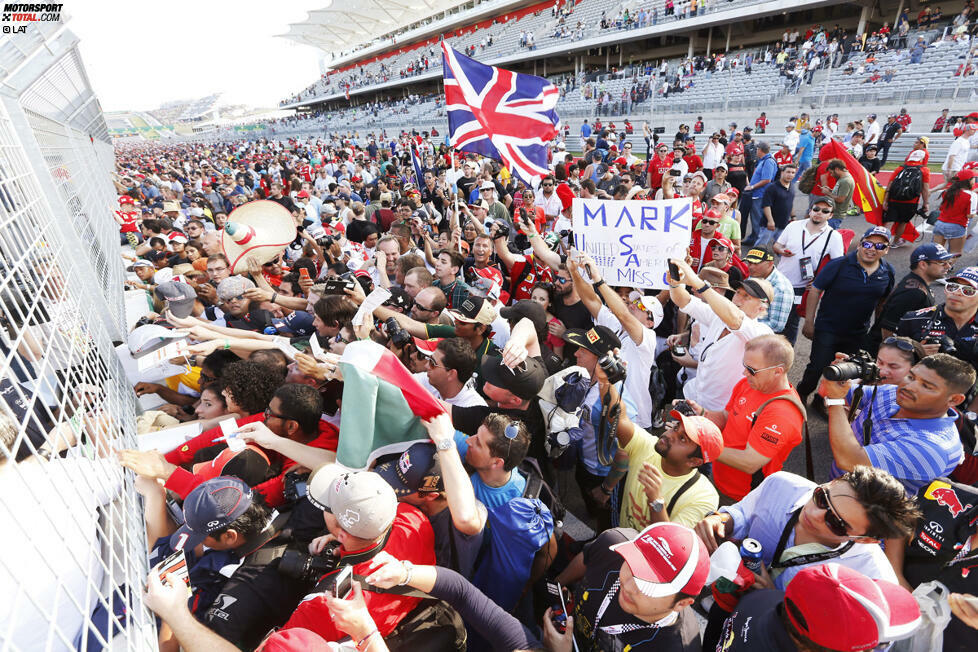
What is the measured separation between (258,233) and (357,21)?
9143cm

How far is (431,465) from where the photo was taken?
Answer: 7.49 feet

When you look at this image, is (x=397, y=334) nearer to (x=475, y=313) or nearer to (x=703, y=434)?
(x=475, y=313)

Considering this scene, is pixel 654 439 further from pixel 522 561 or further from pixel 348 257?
pixel 348 257

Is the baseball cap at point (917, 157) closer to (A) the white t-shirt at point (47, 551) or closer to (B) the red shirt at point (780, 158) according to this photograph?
(B) the red shirt at point (780, 158)

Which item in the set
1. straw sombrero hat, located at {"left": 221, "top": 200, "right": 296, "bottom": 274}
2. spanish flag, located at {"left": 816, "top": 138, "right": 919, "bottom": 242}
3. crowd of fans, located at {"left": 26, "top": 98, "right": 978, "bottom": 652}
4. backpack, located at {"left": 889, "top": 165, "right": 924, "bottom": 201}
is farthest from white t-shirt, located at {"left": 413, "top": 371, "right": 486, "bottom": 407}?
backpack, located at {"left": 889, "top": 165, "right": 924, "bottom": 201}

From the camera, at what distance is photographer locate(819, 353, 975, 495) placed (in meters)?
2.58

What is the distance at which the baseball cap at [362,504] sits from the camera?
1.80m

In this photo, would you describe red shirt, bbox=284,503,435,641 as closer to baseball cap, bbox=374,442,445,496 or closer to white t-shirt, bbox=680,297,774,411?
baseball cap, bbox=374,442,445,496

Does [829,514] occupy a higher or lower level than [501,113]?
lower

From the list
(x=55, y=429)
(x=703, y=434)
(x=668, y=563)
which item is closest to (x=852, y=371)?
(x=703, y=434)

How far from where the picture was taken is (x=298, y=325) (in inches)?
181

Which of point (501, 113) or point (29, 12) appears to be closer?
point (29, 12)

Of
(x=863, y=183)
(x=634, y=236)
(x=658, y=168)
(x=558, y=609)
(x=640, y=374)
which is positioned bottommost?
(x=558, y=609)

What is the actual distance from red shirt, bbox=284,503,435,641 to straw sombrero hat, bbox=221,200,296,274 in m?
3.82
